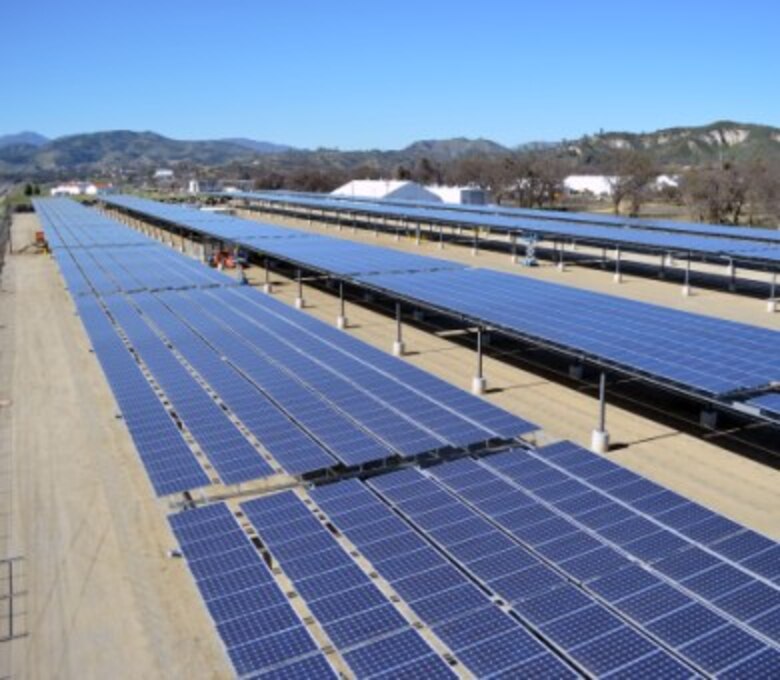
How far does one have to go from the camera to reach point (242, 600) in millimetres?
11734

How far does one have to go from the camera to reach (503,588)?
11.6 m

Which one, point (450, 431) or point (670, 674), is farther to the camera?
point (450, 431)

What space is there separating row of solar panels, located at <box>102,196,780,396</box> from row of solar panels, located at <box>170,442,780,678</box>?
642cm

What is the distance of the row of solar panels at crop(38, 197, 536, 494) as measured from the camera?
17.2 m

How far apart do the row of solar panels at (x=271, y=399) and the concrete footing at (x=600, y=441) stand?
3.35m

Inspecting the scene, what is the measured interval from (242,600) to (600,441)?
41.4 ft

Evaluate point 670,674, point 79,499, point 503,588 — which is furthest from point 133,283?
point 670,674

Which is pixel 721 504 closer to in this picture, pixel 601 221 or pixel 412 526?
pixel 412 526

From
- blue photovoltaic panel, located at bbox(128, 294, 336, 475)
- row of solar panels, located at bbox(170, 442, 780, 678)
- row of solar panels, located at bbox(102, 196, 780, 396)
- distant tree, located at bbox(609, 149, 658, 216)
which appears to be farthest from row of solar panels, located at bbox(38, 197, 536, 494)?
distant tree, located at bbox(609, 149, 658, 216)

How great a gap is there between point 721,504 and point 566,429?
567 centimetres

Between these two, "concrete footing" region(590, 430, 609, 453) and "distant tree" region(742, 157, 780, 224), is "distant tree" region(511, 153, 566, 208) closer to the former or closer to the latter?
"distant tree" region(742, 157, 780, 224)

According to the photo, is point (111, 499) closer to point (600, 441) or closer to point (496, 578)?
point (496, 578)

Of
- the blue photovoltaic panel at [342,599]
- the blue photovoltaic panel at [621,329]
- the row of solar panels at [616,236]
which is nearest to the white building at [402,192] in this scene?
the row of solar panels at [616,236]

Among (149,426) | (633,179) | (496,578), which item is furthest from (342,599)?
(633,179)
